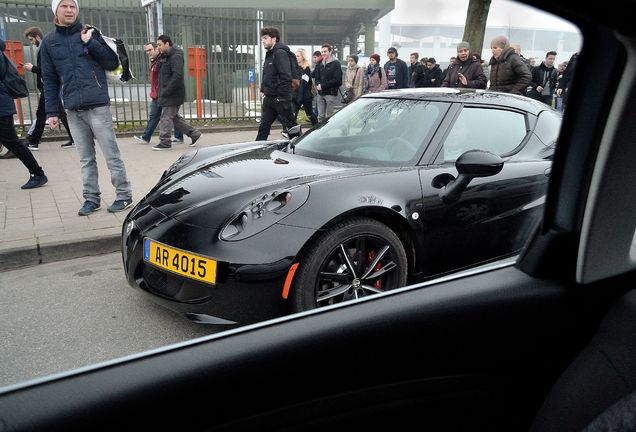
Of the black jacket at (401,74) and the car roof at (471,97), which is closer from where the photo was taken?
the car roof at (471,97)

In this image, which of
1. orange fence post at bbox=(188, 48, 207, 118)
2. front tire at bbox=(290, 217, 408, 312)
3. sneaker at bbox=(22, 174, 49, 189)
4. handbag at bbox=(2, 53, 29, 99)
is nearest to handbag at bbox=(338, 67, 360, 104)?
orange fence post at bbox=(188, 48, 207, 118)

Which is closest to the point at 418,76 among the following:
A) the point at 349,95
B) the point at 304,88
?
the point at 349,95

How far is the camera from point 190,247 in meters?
2.60

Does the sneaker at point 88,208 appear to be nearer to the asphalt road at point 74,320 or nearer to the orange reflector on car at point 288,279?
the asphalt road at point 74,320

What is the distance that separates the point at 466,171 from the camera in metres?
2.84

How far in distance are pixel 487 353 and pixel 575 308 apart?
25 centimetres

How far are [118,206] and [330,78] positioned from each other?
280 inches

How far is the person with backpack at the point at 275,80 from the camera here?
7.89m

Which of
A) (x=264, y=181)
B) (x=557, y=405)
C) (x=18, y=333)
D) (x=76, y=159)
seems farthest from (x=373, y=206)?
(x=76, y=159)

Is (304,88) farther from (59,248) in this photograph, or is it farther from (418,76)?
(59,248)

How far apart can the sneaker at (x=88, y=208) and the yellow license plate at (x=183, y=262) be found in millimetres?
2678

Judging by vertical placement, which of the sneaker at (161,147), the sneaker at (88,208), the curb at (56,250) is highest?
the sneaker at (88,208)

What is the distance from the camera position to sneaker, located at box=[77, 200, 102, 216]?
199 inches

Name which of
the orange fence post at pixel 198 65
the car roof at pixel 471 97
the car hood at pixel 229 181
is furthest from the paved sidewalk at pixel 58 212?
the orange fence post at pixel 198 65
